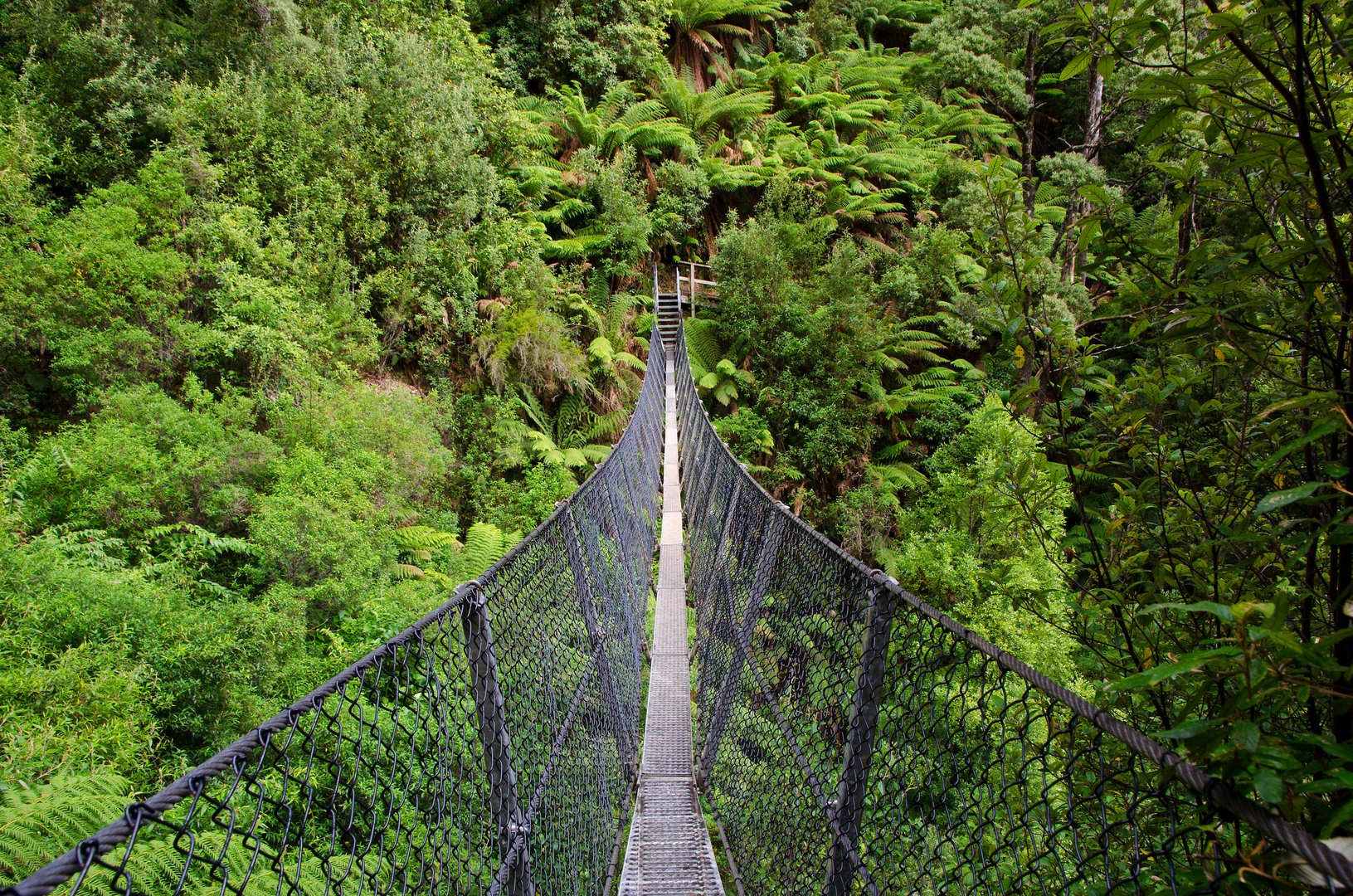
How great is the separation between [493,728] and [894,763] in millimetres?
832

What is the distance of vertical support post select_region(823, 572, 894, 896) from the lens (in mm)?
1131

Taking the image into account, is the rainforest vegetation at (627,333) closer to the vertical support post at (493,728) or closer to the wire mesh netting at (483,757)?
the wire mesh netting at (483,757)

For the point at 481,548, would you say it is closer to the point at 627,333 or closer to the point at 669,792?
the point at 669,792

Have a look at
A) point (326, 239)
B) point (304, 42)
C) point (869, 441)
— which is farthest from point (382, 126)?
point (869, 441)

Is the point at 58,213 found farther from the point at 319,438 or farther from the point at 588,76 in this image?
the point at 588,76

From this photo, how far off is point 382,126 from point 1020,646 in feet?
28.7

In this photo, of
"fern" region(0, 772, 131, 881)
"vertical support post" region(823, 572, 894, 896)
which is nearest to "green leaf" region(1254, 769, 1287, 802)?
"vertical support post" region(823, 572, 894, 896)

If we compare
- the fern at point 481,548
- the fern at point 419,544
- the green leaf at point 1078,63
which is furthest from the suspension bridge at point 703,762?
the fern at point 419,544

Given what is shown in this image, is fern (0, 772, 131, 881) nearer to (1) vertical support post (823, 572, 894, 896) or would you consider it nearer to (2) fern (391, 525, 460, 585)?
(1) vertical support post (823, 572, 894, 896)

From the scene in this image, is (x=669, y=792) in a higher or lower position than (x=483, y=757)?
lower

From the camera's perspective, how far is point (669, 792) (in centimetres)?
238

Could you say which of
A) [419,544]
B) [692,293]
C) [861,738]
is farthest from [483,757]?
[692,293]

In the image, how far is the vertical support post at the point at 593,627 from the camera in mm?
1849

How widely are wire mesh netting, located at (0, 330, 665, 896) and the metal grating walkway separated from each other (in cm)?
8
